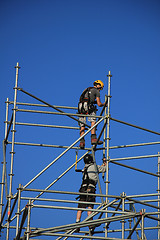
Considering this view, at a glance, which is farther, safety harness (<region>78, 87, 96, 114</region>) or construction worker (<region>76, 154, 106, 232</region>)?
safety harness (<region>78, 87, 96, 114</region>)

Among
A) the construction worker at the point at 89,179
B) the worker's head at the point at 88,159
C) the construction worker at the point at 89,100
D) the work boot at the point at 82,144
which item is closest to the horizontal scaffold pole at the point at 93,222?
the construction worker at the point at 89,179

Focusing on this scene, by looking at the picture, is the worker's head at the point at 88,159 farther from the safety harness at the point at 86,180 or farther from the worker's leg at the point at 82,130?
the worker's leg at the point at 82,130

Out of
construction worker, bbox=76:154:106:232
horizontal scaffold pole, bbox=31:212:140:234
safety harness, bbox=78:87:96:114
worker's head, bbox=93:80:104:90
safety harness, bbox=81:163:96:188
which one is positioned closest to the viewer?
horizontal scaffold pole, bbox=31:212:140:234

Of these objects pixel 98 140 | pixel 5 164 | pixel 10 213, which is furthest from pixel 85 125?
pixel 10 213

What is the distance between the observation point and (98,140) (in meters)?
15.7

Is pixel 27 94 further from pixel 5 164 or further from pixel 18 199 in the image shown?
pixel 18 199

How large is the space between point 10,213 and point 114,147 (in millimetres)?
3136

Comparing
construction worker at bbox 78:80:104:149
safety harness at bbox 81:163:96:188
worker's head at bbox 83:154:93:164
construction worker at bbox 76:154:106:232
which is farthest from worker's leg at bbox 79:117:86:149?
safety harness at bbox 81:163:96:188

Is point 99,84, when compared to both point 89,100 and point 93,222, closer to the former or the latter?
point 89,100

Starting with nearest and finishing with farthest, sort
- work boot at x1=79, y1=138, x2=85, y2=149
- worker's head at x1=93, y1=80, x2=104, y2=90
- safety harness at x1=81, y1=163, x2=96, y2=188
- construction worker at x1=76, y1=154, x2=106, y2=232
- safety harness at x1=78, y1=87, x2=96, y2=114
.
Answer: construction worker at x1=76, y1=154, x2=106, y2=232 < safety harness at x1=81, y1=163, x2=96, y2=188 < work boot at x1=79, y1=138, x2=85, y2=149 < safety harness at x1=78, y1=87, x2=96, y2=114 < worker's head at x1=93, y1=80, x2=104, y2=90

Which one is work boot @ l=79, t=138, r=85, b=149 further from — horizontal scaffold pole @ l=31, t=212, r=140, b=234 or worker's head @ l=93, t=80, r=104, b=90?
horizontal scaffold pole @ l=31, t=212, r=140, b=234

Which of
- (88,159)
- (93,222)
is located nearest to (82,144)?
(88,159)

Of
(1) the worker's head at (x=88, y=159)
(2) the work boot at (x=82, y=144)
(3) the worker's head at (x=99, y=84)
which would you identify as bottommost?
(1) the worker's head at (x=88, y=159)

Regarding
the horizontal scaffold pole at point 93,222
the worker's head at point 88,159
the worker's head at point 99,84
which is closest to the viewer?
the horizontal scaffold pole at point 93,222
